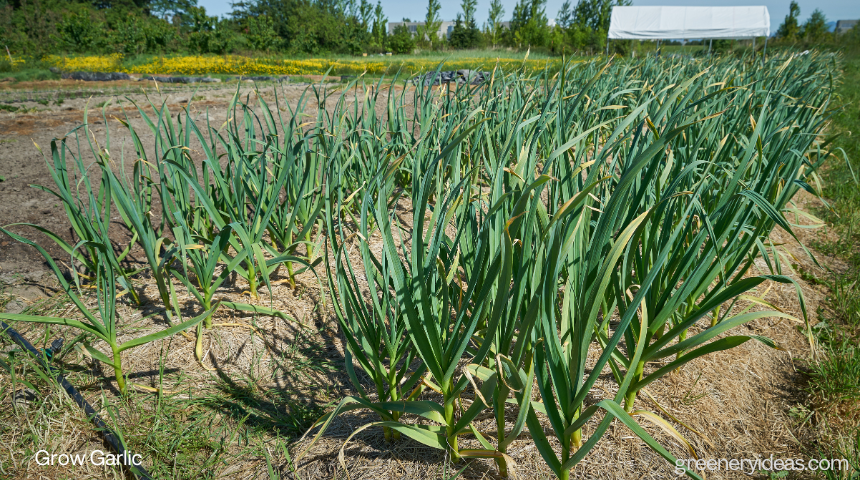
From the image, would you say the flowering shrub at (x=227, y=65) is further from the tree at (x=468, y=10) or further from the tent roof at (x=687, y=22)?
the tree at (x=468, y=10)

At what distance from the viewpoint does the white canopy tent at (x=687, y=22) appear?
52.3 feet

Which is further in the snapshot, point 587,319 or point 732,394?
point 732,394

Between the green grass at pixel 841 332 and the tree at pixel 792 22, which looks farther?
the tree at pixel 792 22

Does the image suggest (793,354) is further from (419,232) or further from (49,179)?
(49,179)

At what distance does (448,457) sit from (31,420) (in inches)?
45.3

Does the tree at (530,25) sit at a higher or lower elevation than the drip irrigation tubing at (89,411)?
higher

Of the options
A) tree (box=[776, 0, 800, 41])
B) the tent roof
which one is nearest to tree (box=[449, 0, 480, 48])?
the tent roof

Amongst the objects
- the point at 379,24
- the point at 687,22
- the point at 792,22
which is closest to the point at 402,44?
the point at 379,24

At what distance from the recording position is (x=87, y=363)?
57.1 inches

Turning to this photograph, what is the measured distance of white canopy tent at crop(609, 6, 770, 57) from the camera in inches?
627

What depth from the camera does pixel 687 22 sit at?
55.6 ft

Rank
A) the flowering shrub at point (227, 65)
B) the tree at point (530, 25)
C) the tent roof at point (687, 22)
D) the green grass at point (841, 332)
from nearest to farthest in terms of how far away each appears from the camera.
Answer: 1. the green grass at point (841, 332)
2. the flowering shrub at point (227, 65)
3. the tent roof at point (687, 22)
4. the tree at point (530, 25)

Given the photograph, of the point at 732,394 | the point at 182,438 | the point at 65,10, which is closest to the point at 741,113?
the point at 732,394

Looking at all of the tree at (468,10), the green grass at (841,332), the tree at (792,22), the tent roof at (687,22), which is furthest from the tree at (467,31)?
the green grass at (841,332)
